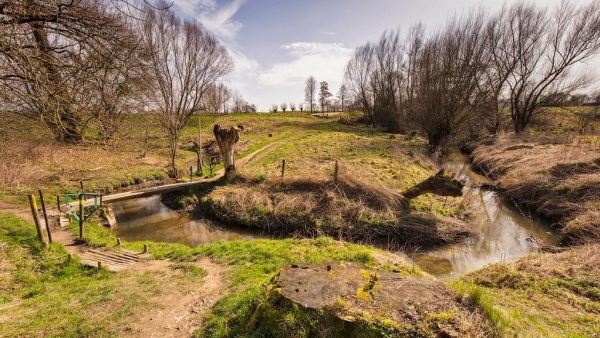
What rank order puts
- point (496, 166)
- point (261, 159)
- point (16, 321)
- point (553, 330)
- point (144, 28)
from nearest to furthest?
point (553, 330) → point (16, 321) → point (144, 28) → point (496, 166) → point (261, 159)

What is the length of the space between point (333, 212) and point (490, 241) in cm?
570

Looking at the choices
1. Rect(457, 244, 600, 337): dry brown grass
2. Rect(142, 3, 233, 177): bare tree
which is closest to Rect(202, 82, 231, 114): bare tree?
Rect(142, 3, 233, 177): bare tree

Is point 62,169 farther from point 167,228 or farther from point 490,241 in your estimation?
point 490,241

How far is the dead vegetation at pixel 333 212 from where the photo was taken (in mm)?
9469

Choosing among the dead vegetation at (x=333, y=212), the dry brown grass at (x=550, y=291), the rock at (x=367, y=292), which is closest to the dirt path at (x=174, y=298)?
the rock at (x=367, y=292)

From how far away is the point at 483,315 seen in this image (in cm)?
256

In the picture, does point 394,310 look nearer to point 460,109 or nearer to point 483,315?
point 483,315

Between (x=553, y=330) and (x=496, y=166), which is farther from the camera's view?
(x=496, y=166)

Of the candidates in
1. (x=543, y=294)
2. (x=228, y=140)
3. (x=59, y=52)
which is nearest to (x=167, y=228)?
(x=228, y=140)

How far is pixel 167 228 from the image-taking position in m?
11.1

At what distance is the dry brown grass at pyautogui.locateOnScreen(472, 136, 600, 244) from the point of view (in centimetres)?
863

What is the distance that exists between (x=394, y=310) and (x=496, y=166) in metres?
18.8

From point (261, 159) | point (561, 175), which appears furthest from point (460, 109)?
point (261, 159)

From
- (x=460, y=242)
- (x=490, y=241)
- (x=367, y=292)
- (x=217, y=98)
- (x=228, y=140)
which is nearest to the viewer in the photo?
(x=367, y=292)
